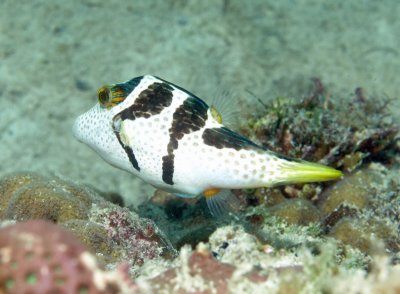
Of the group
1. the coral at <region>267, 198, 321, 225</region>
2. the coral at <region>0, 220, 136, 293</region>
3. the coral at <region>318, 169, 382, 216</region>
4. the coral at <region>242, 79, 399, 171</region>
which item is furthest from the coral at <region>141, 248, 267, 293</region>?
the coral at <region>242, 79, 399, 171</region>

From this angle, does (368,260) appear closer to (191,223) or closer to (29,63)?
(191,223)

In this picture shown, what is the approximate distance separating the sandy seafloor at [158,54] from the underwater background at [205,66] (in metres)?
0.02

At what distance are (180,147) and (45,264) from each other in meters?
1.57

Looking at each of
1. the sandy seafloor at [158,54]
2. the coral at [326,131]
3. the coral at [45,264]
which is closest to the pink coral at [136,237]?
the coral at [45,264]

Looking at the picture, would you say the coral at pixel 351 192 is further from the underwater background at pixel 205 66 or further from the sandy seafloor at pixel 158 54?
the sandy seafloor at pixel 158 54

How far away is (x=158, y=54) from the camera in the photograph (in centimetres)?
816

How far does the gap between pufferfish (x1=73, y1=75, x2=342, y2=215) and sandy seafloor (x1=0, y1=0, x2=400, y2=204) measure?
12.0 feet

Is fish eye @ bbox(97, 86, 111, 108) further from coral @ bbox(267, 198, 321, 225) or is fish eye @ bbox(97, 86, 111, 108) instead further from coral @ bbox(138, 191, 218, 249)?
coral @ bbox(267, 198, 321, 225)

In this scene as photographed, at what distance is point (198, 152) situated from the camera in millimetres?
2992

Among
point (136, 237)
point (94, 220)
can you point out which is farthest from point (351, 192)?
point (94, 220)

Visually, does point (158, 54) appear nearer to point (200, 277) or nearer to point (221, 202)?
point (221, 202)

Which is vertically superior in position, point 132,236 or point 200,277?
point 200,277

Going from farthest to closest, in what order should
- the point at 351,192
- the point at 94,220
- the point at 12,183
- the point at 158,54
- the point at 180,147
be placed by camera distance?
the point at 158,54 < the point at 351,192 < the point at 12,183 < the point at 94,220 < the point at 180,147

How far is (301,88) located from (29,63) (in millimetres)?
4998
